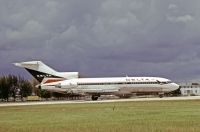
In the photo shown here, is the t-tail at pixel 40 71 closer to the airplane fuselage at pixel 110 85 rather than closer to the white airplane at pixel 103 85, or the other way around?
the white airplane at pixel 103 85

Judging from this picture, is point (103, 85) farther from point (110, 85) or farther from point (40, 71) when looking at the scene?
point (40, 71)

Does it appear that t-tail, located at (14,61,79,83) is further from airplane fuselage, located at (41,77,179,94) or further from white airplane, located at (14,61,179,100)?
airplane fuselage, located at (41,77,179,94)

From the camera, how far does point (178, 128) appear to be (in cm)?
2828

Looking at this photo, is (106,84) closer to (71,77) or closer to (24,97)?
(71,77)

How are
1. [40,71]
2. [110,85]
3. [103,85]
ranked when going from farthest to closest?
[40,71]
[103,85]
[110,85]

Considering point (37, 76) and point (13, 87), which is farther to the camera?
point (13, 87)

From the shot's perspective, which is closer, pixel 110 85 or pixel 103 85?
pixel 110 85

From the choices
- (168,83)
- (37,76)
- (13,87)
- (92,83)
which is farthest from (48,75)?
(13,87)

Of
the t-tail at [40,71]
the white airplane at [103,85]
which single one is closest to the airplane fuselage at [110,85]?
the white airplane at [103,85]

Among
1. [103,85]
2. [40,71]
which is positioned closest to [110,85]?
[103,85]

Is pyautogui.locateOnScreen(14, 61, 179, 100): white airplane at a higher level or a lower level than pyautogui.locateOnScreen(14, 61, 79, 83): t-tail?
lower

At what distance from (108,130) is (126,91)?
88.0m

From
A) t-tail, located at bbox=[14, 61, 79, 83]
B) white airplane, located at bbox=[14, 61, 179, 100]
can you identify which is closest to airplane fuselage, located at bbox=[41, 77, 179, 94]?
white airplane, located at bbox=[14, 61, 179, 100]

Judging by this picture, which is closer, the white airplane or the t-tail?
the white airplane
